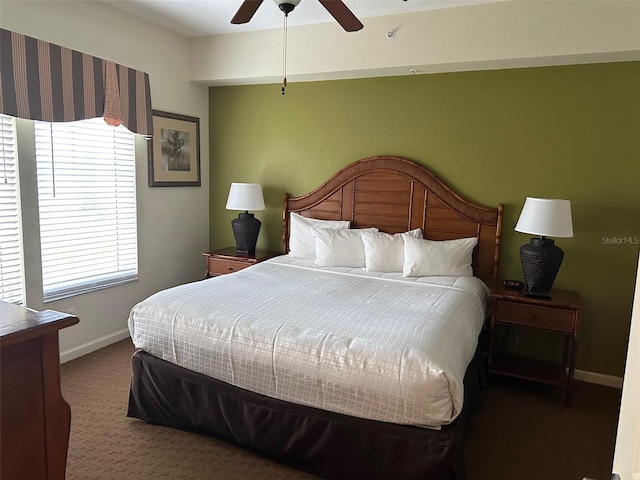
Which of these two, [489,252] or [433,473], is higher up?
[489,252]

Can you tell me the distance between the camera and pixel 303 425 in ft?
7.07

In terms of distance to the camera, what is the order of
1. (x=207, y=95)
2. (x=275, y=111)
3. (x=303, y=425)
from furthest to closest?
1. (x=207, y=95)
2. (x=275, y=111)
3. (x=303, y=425)

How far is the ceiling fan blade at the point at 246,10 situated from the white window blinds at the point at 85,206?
5.56 feet

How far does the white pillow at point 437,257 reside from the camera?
3.42m

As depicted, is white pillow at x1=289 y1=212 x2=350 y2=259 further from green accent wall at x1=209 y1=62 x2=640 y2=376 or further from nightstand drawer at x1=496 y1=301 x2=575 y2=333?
nightstand drawer at x1=496 y1=301 x2=575 y2=333

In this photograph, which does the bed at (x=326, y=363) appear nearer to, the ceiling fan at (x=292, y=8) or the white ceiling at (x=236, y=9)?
the ceiling fan at (x=292, y=8)

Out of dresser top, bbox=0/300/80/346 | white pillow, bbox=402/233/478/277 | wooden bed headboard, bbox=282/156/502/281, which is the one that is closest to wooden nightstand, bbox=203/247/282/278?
wooden bed headboard, bbox=282/156/502/281

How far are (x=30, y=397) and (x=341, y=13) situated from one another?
2200 mm

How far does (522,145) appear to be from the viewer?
11.5 feet

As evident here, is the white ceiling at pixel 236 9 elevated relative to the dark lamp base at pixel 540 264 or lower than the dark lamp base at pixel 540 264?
elevated

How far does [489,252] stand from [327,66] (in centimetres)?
207

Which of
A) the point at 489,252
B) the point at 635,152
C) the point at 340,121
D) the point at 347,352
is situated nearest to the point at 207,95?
the point at 340,121

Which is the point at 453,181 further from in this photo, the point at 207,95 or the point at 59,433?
the point at 59,433

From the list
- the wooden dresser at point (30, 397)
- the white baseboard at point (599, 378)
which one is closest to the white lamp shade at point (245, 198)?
the wooden dresser at point (30, 397)
